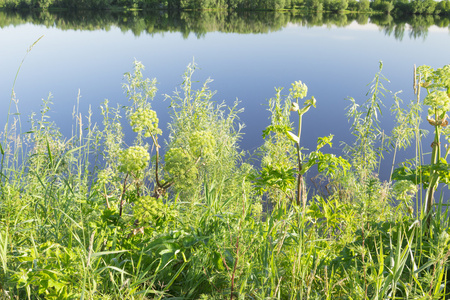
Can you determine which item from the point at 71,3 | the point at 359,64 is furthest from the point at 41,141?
the point at 71,3

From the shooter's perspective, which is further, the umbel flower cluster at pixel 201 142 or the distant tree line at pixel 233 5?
the distant tree line at pixel 233 5

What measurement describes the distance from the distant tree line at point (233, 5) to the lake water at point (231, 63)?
16.1 metres

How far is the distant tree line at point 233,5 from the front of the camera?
1505 inches

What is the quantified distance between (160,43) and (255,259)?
1856 cm

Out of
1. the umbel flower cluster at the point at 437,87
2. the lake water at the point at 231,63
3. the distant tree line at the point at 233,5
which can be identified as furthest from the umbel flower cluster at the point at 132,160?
the distant tree line at the point at 233,5

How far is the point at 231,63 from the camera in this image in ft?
48.6

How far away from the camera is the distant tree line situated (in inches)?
1505

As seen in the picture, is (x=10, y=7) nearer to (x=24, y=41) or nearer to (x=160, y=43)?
(x=24, y=41)

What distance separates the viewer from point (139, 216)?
1.67 meters

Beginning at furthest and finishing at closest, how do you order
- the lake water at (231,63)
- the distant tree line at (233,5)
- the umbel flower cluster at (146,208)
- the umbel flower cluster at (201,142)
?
the distant tree line at (233,5) < the lake water at (231,63) < the umbel flower cluster at (201,142) < the umbel flower cluster at (146,208)

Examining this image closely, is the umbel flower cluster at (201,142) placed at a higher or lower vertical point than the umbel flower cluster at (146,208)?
higher

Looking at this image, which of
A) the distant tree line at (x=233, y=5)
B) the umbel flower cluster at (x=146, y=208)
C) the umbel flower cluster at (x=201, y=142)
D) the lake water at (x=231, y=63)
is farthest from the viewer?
the distant tree line at (x=233, y=5)

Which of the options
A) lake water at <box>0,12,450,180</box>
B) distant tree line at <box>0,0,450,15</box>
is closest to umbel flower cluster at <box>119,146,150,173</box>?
lake water at <box>0,12,450,180</box>

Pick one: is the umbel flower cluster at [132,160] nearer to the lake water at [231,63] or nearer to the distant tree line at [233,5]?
the lake water at [231,63]
